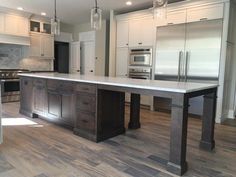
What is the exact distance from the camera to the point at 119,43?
5.61 meters

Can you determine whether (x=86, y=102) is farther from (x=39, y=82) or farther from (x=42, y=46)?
(x=42, y=46)

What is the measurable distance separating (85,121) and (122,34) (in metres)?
3.30

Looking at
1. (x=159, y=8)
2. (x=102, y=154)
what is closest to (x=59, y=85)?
(x=102, y=154)

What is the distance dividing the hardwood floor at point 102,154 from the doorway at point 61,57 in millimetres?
4416

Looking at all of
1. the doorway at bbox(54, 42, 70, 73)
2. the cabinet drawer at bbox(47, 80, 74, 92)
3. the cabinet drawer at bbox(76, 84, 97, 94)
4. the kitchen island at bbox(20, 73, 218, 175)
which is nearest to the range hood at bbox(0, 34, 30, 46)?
the doorway at bbox(54, 42, 70, 73)

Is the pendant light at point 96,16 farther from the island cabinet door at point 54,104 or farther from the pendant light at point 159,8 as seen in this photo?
the island cabinet door at point 54,104

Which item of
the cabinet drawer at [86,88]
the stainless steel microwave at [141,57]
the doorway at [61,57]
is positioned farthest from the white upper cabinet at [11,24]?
the cabinet drawer at [86,88]

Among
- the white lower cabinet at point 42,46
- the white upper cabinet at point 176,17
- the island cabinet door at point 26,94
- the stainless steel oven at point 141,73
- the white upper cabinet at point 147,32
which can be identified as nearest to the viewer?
the island cabinet door at point 26,94

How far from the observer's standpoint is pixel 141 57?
5062 mm

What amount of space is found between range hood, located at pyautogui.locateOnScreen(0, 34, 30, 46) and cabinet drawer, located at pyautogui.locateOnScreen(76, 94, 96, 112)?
3.96 meters

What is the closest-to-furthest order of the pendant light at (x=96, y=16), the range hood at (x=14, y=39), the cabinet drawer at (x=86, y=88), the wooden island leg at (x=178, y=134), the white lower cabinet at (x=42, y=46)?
the wooden island leg at (x=178, y=134) → the cabinet drawer at (x=86, y=88) → the pendant light at (x=96, y=16) → the range hood at (x=14, y=39) → the white lower cabinet at (x=42, y=46)

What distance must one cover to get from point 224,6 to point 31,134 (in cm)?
411

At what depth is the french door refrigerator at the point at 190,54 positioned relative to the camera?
3898 mm

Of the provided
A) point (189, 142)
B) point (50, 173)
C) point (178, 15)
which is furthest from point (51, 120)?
point (178, 15)
